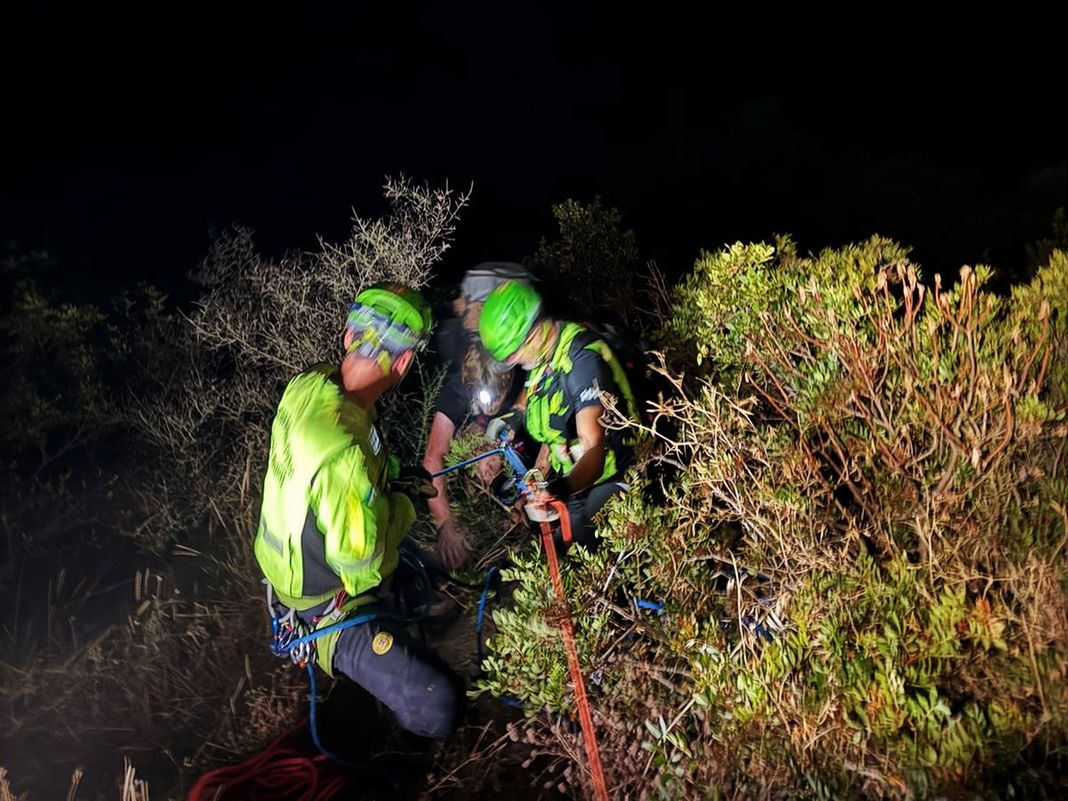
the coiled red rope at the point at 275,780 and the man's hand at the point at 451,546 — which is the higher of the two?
the man's hand at the point at 451,546

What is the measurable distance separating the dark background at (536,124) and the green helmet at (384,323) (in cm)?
543

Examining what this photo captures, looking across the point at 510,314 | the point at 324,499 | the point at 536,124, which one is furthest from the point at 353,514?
the point at 536,124

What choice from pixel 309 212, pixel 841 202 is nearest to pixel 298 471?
pixel 841 202

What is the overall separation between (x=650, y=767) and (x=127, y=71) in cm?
1309

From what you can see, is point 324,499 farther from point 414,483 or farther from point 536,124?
point 536,124

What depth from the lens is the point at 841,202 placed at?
29.4 ft

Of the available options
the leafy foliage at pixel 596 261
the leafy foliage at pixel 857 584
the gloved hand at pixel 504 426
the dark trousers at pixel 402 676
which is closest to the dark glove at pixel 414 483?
the gloved hand at pixel 504 426

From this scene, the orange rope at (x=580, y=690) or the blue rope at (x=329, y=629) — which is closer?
the orange rope at (x=580, y=690)

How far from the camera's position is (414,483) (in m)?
3.42

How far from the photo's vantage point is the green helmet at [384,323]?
2764 mm

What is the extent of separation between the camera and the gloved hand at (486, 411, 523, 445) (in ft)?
11.3

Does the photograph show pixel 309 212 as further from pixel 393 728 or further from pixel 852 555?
pixel 852 555

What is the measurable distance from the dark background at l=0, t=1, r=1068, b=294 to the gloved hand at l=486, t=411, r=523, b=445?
15.3 feet

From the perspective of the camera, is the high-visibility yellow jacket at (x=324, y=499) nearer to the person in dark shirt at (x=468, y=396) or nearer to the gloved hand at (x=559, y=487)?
the gloved hand at (x=559, y=487)
